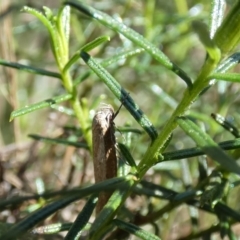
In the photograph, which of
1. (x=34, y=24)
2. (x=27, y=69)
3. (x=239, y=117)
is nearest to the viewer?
(x=27, y=69)

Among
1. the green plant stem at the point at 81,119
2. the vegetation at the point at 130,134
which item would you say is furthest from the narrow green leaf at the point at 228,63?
the green plant stem at the point at 81,119

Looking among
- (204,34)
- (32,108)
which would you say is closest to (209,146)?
(204,34)

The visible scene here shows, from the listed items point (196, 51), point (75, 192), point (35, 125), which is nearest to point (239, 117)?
point (75, 192)

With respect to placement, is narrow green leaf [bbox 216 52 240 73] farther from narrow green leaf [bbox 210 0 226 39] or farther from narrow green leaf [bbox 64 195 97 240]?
narrow green leaf [bbox 64 195 97 240]

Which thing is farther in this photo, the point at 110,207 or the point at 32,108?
the point at 32,108

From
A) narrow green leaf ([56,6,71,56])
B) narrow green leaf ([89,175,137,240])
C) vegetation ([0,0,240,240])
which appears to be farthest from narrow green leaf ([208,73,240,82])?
narrow green leaf ([56,6,71,56])

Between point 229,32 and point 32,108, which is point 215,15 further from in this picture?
point 32,108

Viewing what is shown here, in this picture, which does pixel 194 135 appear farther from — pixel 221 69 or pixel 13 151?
pixel 13 151
